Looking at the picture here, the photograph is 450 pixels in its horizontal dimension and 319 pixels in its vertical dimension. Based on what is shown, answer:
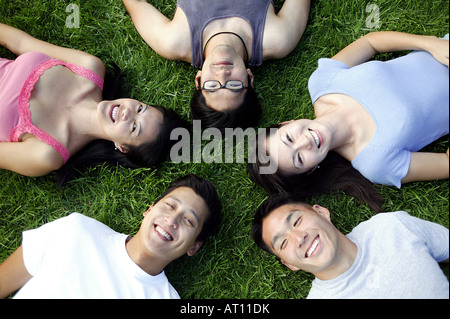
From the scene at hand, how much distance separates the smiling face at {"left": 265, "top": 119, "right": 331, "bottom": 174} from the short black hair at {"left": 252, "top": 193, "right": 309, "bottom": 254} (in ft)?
0.91

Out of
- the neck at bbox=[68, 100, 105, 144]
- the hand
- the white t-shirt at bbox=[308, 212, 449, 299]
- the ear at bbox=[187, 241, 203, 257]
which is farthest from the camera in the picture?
the neck at bbox=[68, 100, 105, 144]

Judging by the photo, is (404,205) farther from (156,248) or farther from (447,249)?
(156,248)

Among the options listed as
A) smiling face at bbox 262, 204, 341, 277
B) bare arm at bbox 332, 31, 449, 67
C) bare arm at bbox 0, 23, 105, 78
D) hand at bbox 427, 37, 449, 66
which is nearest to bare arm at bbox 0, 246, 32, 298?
bare arm at bbox 0, 23, 105, 78

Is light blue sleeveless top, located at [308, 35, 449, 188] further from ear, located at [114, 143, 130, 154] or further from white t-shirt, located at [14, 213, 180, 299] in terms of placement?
white t-shirt, located at [14, 213, 180, 299]

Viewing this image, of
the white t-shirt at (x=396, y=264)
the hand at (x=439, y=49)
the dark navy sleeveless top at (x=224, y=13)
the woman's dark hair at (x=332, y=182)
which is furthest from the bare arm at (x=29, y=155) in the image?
the hand at (x=439, y=49)

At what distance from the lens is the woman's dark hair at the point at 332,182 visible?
333 centimetres

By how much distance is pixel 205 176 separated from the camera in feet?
11.7

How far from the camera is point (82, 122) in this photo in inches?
134

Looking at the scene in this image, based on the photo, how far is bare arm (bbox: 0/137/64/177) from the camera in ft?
10.5

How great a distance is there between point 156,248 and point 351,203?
1.77 meters

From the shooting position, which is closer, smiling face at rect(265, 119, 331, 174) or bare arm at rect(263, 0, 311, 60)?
smiling face at rect(265, 119, 331, 174)

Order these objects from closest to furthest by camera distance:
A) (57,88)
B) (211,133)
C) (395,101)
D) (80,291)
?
(80,291) → (395,101) → (57,88) → (211,133)

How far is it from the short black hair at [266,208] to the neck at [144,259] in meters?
0.77
